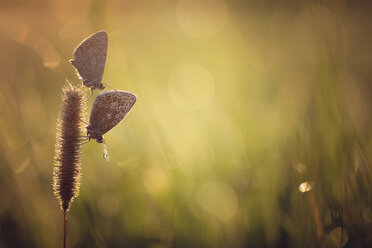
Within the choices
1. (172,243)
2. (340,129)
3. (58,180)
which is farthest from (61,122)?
(340,129)

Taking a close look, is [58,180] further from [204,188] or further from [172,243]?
[204,188]

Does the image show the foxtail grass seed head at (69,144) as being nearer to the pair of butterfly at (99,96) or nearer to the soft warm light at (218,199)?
the pair of butterfly at (99,96)

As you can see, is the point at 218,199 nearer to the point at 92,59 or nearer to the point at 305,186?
the point at 305,186

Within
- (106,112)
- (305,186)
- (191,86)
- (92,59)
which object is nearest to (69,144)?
(106,112)

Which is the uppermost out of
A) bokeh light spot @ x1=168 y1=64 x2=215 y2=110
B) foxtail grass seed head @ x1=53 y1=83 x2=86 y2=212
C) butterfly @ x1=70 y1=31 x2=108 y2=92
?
bokeh light spot @ x1=168 y1=64 x2=215 y2=110

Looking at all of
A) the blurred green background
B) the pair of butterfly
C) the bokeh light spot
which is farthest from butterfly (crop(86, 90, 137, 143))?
the bokeh light spot

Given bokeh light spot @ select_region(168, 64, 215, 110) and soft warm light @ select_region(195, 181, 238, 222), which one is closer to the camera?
soft warm light @ select_region(195, 181, 238, 222)

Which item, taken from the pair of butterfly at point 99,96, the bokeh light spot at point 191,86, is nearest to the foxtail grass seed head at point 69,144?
the pair of butterfly at point 99,96

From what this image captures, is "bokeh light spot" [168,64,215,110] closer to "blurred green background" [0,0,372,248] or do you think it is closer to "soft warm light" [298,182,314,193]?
"blurred green background" [0,0,372,248]
